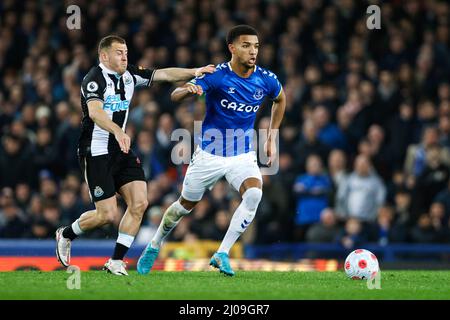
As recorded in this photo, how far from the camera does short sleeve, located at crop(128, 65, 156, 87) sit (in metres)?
10.8

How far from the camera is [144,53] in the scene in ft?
62.1

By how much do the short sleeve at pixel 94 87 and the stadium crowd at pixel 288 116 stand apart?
5.54 m

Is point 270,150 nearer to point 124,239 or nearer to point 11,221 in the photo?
point 124,239

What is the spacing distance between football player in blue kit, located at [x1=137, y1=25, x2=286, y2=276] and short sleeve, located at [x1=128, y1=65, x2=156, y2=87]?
61 cm

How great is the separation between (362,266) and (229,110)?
6.91ft

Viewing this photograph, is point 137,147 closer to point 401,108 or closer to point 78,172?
point 78,172

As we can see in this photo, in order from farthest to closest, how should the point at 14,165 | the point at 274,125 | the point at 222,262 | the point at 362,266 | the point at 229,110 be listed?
the point at 14,165 → the point at 274,125 → the point at 229,110 → the point at 222,262 → the point at 362,266

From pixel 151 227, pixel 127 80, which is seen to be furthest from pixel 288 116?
pixel 127 80

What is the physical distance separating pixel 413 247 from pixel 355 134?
285 centimetres

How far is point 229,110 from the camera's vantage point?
1074 cm

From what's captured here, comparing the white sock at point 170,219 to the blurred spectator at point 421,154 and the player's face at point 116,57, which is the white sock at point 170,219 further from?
the blurred spectator at point 421,154


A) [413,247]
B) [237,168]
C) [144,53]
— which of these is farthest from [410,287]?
[144,53]

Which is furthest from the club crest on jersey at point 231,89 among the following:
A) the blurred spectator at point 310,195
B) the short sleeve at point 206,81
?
the blurred spectator at point 310,195

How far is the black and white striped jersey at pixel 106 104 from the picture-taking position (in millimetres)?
10367
